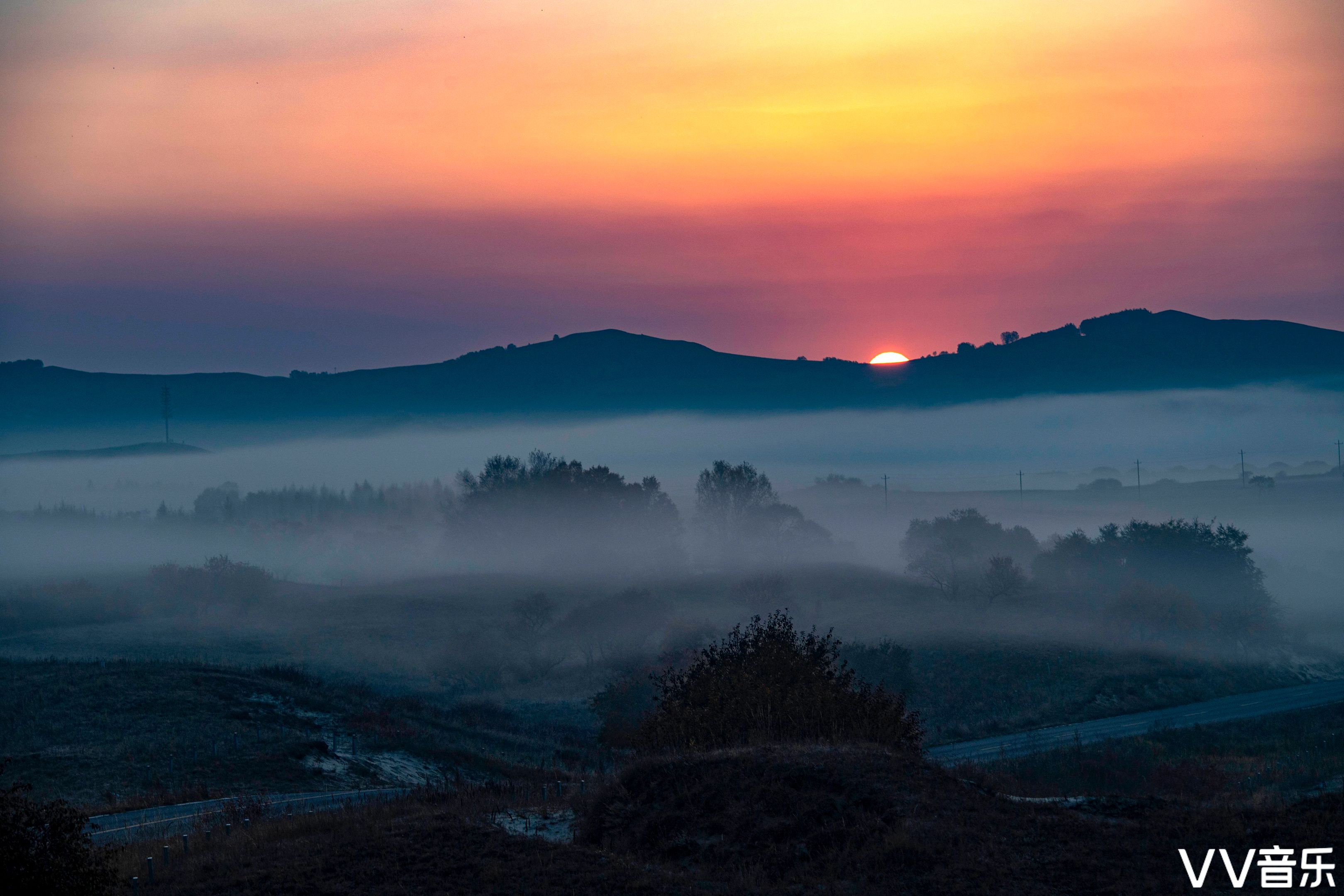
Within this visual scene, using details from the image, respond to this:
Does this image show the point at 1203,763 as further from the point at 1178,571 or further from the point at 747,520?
the point at 747,520

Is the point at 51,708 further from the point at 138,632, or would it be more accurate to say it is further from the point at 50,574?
the point at 50,574

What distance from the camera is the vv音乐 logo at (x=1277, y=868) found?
50.5ft

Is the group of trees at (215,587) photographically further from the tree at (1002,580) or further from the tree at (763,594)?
the tree at (1002,580)

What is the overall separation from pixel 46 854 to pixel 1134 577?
106625 mm

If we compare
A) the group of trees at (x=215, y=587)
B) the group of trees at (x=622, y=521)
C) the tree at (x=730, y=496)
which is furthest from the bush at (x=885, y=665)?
the tree at (x=730, y=496)

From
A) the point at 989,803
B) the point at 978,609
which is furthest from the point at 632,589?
the point at 989,803

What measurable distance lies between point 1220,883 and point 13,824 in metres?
16.9

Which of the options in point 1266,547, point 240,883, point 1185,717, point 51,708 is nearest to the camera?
point 240,883

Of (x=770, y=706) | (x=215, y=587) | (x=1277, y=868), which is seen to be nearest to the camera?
(x=1277, y=868)

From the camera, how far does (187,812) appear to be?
31281 millimetres

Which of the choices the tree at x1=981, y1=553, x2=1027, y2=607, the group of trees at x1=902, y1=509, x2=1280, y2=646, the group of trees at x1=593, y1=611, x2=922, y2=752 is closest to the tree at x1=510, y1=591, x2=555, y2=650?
the group of trees at x1=902, y1=509, x2=1280, y2=646

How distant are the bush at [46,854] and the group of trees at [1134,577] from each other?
300ft

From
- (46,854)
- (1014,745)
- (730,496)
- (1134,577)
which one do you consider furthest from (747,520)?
(46,854)

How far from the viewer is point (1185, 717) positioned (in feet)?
203
